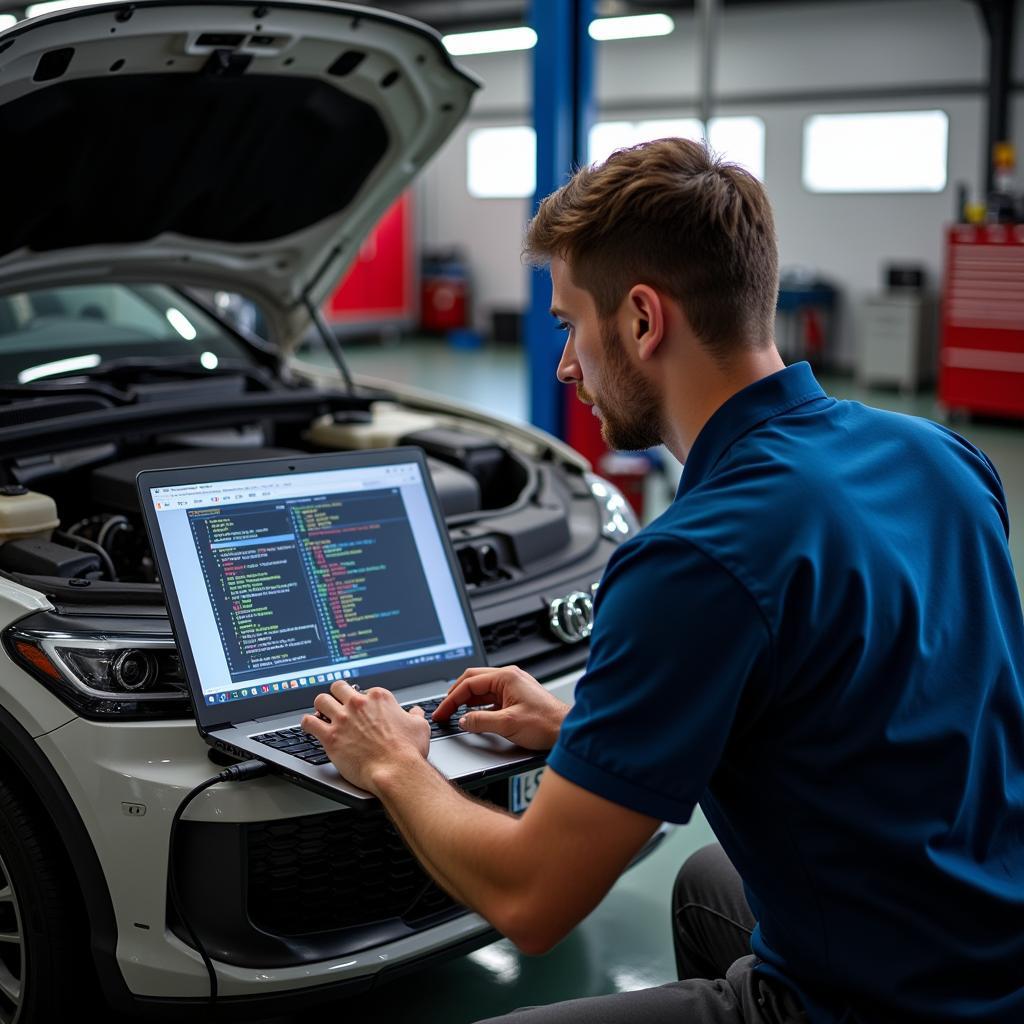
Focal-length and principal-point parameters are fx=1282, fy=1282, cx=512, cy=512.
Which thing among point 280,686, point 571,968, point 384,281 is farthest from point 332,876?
point 384,281

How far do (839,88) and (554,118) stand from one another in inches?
276

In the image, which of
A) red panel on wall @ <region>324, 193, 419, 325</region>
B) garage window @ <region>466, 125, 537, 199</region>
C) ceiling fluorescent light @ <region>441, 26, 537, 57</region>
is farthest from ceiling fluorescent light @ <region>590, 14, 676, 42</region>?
red panel on wall @ <region>324, 193, 419, 325</region>

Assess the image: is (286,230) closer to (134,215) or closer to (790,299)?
(134,215)

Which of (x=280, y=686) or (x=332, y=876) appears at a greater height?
(x=280, y=686)

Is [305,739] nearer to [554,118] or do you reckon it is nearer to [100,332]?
A: [100,332]

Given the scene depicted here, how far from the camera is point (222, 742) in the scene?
1766 millimetres

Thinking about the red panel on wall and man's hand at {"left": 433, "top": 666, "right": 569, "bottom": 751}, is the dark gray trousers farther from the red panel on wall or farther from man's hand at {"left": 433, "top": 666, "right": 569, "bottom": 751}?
the red panel on wall

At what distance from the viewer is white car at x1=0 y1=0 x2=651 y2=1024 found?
1.83m

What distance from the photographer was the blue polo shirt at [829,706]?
1155mm

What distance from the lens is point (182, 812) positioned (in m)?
1.78

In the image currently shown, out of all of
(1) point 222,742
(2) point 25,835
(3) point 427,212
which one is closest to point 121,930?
(2) point 25,835

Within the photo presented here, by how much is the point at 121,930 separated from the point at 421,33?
1.80m

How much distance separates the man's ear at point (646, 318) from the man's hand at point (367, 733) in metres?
0.53

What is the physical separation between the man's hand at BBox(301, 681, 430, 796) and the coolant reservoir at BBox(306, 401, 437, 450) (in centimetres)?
142
